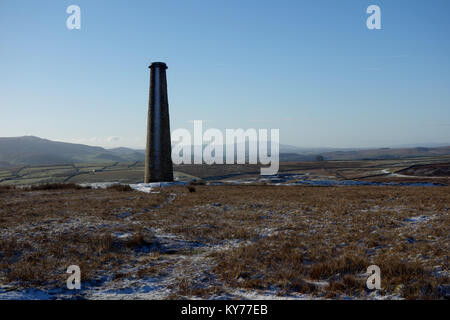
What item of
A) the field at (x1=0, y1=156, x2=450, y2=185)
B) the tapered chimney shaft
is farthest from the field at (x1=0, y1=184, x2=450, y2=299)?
the field at (x1=0, y1=156, x2=450, y2=185)

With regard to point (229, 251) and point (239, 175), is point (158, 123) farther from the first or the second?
point (239, 175)

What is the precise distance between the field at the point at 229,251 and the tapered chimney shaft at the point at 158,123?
14.4 metres

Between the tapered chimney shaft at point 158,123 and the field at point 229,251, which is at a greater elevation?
the tapered chimney shaft at point 158,123

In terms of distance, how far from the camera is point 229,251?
8703 millimetres

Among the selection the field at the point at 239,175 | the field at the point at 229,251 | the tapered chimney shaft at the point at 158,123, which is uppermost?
the tapered chimney shaft at the point at 158,123

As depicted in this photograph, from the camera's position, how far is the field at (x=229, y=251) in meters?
6.20

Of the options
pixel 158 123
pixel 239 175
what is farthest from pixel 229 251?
pixel 239 175

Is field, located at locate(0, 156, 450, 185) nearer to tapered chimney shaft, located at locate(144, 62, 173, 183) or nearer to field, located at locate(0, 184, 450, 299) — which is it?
tapered chimney shaft, located at locate(144, 62, 173, 183)

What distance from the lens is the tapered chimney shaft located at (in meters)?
29.6

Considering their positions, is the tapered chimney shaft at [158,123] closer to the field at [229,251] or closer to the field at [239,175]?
the field at [229,251]

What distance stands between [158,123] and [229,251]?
75.3 ft

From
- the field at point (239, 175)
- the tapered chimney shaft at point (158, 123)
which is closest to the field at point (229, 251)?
the tapered chimney shaft at point (158, 123)
